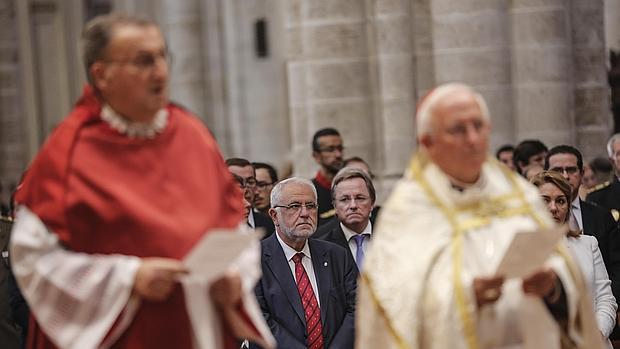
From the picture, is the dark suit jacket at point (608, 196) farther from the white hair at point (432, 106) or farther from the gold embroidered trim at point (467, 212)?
the white hair at point (432, 106)

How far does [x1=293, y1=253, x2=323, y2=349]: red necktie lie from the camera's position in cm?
759

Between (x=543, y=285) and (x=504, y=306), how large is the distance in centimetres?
16

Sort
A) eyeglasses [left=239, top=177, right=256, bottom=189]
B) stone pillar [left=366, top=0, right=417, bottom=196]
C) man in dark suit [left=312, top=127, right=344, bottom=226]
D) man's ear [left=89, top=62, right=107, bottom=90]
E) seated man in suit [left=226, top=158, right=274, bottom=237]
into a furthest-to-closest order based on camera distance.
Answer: stone pillar [left=366, top=0, right=417, bottom=196] → man in dark suit [left=312, top=127, right=344, bottom=226] → eyeglasses [left=239, top=177, right=256, bottom=189] → seated man in suit [left=226, top=158, right=274, bottom=237] → man's ear [left=89, top=62, right=107, bottom=90]

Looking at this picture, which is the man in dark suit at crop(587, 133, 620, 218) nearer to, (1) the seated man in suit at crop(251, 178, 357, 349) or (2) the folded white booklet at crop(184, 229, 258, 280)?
(1) the seated man in suit at crop(251, 178, 357, 349)

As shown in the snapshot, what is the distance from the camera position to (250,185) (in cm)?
988

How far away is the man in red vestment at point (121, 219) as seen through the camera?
16.0 ft

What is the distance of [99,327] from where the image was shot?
16.0 ft

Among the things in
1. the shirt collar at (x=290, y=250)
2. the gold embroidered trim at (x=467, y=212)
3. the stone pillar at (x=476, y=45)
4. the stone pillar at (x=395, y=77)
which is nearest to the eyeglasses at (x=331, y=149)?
the stone pillar at (x=476, y=45)

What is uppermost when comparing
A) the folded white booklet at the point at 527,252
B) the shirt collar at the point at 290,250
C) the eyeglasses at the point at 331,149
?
the folded white booklet at the point at 527,252

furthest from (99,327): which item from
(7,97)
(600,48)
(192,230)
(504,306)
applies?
(7,97)

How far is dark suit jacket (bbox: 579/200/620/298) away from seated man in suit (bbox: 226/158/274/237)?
6.45ft

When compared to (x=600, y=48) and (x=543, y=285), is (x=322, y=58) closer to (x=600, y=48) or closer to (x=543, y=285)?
(x=600, y=48)

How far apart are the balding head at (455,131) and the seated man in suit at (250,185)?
4219mm

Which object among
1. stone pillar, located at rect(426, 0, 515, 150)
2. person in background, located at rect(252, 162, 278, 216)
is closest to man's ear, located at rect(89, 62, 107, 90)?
person in background, located at rect(252, 162, 278, 216)
